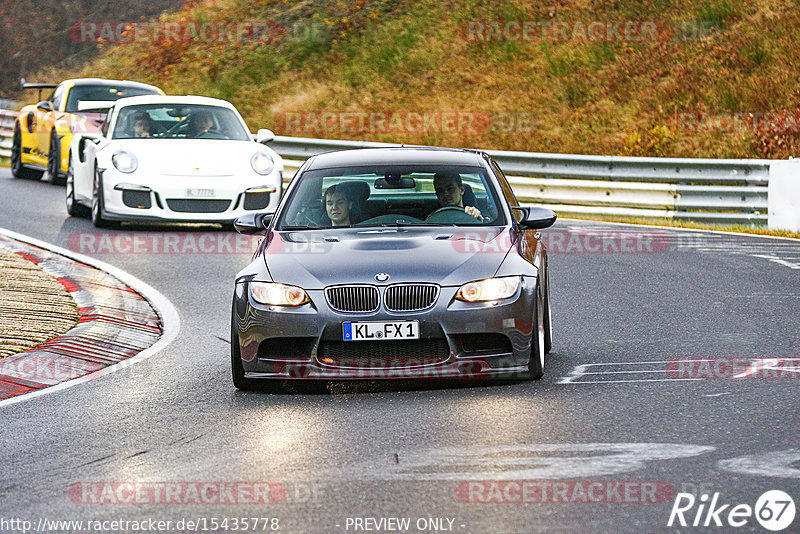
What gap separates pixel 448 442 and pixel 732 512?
5.65 feet

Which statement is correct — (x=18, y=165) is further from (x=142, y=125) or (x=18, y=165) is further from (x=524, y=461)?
(x=524, y=461)

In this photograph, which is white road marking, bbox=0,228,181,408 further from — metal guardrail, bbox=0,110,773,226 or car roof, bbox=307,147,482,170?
metal guardrail, bbox=0,110,773,226

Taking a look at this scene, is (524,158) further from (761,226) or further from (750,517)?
(750,517)

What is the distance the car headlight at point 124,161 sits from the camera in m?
16.5

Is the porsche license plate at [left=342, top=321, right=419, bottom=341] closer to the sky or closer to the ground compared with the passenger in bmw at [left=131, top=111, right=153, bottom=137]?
closer to the sky

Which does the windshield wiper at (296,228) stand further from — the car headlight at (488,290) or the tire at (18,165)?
the tire at (18,165)

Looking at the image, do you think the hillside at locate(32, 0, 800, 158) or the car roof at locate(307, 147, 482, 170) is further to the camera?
the hillside at locate(32, 0, 800, 158)

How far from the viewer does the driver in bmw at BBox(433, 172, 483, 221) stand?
9.14m

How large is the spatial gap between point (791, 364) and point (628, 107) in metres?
22.2

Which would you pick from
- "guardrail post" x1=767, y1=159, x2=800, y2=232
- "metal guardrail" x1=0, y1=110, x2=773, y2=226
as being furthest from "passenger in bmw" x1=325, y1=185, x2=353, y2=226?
"metal guardrail" x1=0, y1=110, x2=773, y2=226

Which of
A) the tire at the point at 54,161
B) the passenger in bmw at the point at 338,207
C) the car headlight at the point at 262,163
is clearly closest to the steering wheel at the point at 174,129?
the car headlight at the point at 262,163

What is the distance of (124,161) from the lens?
1658 cm

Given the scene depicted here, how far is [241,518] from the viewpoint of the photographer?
210 inches

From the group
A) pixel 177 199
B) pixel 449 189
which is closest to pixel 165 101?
pixel 177 199
